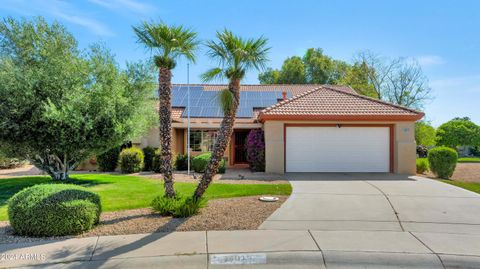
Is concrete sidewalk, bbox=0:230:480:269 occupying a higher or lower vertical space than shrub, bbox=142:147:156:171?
lower

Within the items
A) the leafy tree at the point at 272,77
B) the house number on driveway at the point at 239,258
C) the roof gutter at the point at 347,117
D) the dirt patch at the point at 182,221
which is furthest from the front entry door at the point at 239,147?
the leafy tree at the point at 272,77

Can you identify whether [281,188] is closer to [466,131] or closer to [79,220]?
[79,220]

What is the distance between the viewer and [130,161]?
16.5 metres

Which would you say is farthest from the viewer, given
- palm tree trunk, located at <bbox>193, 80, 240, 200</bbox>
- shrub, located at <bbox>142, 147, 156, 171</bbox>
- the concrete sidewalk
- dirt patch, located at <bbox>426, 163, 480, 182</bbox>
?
shrub, located at <bbox>142, 147, 156, 171</bbox>

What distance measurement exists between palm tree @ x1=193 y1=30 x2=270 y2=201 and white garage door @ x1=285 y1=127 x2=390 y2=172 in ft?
26.6

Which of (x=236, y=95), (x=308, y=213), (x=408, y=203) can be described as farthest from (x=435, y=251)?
(x=236, y=95)

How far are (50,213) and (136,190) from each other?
4795mm

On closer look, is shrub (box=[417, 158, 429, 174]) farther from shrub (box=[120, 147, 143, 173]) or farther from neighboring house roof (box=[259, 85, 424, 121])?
shrub (box=[120, 147, 143, 173])

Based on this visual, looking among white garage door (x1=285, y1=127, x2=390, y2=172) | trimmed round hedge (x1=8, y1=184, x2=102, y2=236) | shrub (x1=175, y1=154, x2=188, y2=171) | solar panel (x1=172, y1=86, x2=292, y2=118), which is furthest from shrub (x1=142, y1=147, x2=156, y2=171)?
trimmed round hedge (x1=8, y1=184, x2=102, y2=236)

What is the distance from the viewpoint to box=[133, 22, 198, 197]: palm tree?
23.7 feet

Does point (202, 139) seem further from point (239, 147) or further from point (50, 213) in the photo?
point (50, 213)

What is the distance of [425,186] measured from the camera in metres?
11.1

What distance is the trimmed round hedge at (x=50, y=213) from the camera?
6012mm

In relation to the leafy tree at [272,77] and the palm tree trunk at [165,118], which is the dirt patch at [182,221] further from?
the leafy tree at [272,77]
